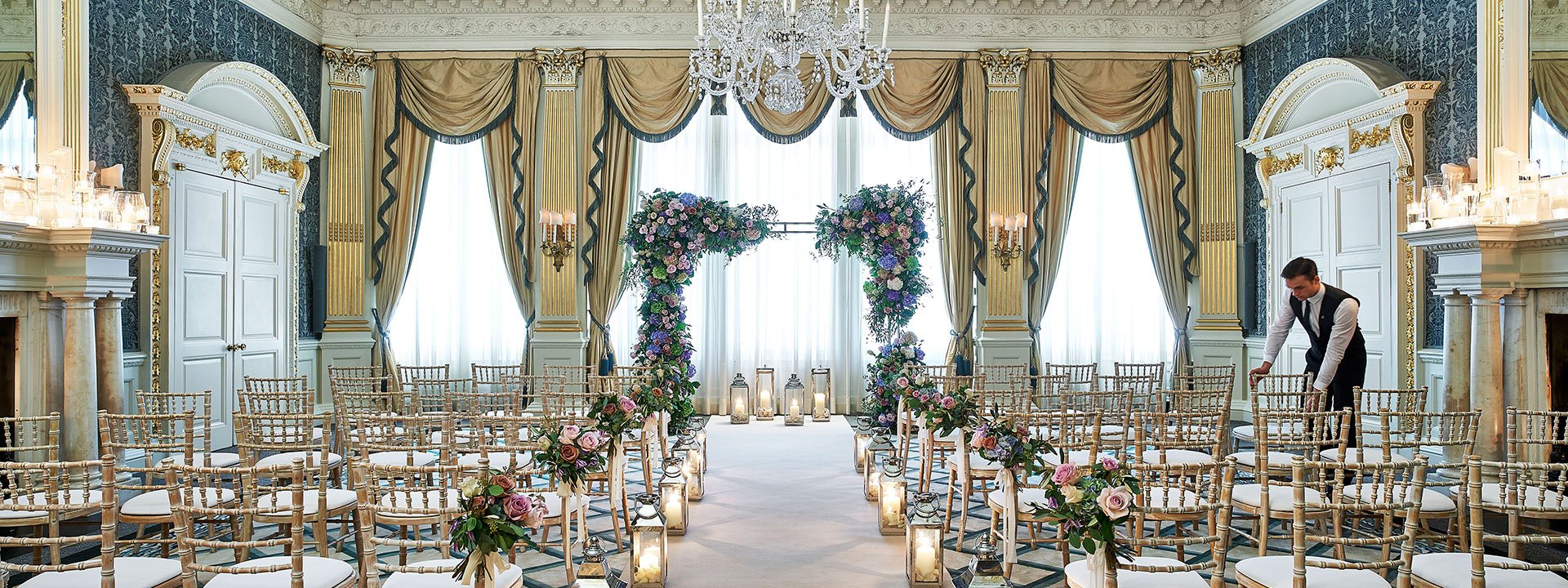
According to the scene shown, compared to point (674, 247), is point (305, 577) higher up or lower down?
lower down

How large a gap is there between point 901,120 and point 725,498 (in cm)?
496

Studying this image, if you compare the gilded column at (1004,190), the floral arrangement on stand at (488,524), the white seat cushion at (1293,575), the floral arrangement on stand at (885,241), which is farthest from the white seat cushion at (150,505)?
the gilded column at (1004,190)

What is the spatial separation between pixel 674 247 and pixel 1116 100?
4746mm

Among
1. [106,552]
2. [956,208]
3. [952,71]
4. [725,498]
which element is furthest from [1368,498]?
[952,71]

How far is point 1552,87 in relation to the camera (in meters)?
5.60

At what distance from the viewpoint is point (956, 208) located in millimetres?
9414

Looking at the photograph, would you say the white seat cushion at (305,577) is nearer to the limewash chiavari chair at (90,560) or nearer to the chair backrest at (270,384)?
the limewash chiavari chair at (90,560)

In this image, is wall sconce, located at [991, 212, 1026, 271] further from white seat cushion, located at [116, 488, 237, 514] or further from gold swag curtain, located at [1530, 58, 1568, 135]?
white seat cushion, located at [116, 488, 237, 514]

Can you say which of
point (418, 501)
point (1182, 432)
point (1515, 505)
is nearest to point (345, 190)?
point (418, 501)

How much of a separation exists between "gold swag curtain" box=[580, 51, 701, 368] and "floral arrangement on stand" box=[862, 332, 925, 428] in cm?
293

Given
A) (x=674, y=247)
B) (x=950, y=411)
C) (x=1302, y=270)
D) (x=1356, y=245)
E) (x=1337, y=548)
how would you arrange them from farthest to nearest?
(x=674, y=247) < (x=1356, y=245) < (x=1302, y=270) < (x=950, y=411) < (x=1337, y=548)

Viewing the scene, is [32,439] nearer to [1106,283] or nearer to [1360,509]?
[1360,509]

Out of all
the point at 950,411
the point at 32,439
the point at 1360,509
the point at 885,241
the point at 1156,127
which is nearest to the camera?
the point at 1360,509

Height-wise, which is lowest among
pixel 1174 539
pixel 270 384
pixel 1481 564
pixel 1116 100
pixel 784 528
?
pixel 784 528
